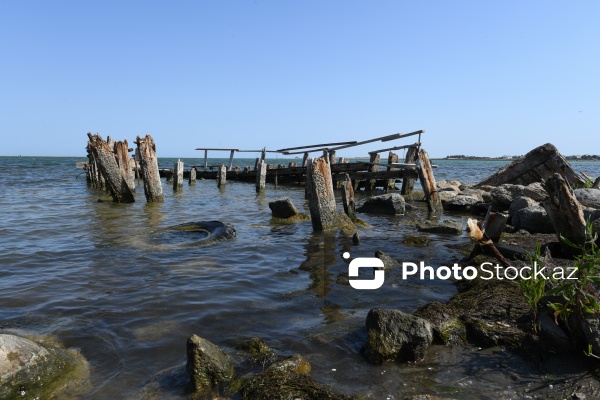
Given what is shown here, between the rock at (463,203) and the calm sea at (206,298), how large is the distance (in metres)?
4.83

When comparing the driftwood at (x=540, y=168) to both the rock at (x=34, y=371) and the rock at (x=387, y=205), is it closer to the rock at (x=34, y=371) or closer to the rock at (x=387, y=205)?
the rock at (x=387, y=205)

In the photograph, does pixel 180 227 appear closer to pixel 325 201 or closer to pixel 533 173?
pixel 325 201

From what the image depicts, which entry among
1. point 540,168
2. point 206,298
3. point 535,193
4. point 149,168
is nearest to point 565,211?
point 206,298

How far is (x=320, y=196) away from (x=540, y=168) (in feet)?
32.0

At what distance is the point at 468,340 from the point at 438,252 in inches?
164

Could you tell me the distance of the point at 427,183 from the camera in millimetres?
14883

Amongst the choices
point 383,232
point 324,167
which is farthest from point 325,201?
point 383,232

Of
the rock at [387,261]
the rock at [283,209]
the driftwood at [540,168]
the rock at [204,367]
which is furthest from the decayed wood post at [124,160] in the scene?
the rock at [204,367]

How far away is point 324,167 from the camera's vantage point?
10633 mm

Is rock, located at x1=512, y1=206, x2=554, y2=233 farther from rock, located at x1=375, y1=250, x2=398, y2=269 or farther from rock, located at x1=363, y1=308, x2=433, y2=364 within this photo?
rock, located at x1=363, y1=308, x2=433, y2=364

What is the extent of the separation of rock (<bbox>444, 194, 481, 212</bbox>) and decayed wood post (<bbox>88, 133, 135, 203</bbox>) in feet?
37.6

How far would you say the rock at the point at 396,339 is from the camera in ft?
Result: 13.3

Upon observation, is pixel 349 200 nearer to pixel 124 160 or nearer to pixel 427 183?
pixel 427 183

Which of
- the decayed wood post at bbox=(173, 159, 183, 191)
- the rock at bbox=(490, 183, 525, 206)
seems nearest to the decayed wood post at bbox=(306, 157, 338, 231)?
the rock at bbox=(490, 183, 525, 206)
